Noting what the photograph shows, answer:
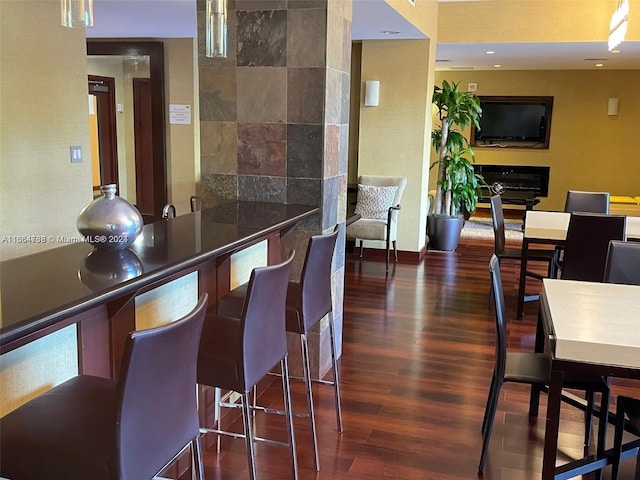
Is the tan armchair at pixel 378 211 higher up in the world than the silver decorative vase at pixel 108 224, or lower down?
lower down

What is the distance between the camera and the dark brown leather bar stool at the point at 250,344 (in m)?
2.09

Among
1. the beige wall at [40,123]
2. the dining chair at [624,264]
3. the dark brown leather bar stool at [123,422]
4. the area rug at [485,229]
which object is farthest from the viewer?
the area rug at [485,229]

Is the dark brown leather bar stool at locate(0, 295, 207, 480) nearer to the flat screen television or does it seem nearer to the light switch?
the light switch

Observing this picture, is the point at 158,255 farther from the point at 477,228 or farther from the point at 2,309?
the point at 477,228

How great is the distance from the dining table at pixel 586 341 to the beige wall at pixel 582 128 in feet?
28.3

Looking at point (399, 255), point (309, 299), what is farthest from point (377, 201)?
point (309, 299)

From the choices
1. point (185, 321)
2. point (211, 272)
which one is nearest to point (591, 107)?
point (211, 272)

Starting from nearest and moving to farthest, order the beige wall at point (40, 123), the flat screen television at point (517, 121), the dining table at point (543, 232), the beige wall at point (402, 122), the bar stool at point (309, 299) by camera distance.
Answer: the bar stool at point (309, 299) → the beige wall at point (40, 123) → the dining table at point (543, 232) → the beige wall at point (402, 122) → the flat screen television at point (517, 121)

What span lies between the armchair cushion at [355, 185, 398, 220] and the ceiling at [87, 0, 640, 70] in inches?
64.4

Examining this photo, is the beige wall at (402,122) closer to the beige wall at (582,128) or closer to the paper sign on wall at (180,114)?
the paper sign on wall at (180,114)

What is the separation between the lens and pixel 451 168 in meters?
7.12

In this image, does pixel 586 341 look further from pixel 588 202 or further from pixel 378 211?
pixel 378 211

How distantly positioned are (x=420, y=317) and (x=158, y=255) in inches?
123

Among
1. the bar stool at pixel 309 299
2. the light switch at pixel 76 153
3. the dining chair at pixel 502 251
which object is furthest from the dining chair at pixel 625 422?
the light switch at pixel 76 153
